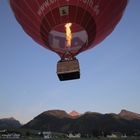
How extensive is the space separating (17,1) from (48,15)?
185cm

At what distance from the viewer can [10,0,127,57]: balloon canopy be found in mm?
15477

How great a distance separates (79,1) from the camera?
49.7 feet

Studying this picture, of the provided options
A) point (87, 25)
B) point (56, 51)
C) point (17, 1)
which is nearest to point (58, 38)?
point (56, 51)

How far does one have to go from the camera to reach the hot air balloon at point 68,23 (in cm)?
1527

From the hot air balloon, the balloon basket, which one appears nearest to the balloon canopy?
the hot air balloon

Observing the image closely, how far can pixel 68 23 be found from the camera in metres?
16.2

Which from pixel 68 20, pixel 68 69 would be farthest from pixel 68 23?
pixel 68 69

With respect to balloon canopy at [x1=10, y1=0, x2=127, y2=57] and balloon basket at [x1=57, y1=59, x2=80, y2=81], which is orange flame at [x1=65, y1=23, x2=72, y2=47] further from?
balloon basket at [x1=57, y1=59, x2=80, y2=81]

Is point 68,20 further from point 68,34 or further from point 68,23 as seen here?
point 68,34

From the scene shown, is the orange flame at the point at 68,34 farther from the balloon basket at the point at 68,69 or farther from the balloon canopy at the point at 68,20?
the balloon basket at the point at 68,69

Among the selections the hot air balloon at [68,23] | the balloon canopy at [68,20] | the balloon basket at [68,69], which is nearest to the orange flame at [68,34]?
the hot air balloon at [68,23]

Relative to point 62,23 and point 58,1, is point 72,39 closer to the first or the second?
point 62,23

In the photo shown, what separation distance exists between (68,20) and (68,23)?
0.26 metres

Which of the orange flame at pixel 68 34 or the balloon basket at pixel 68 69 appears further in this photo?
the orange flame at pixel 68 34
